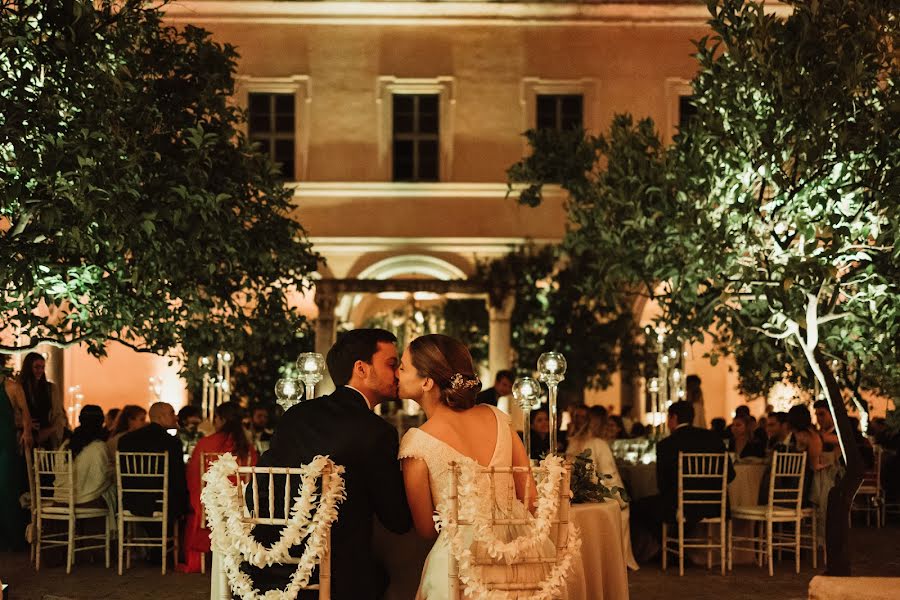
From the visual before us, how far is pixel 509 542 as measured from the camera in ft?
13.4

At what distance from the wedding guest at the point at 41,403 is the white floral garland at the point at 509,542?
7274 millimetres

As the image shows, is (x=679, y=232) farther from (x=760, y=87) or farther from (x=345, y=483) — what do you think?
(x=345, y=483)

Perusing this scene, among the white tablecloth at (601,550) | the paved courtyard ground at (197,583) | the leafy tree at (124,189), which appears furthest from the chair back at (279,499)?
the paved courtyard ground at (197,583)

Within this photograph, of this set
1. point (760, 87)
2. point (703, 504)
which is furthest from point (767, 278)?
point (703, 504)

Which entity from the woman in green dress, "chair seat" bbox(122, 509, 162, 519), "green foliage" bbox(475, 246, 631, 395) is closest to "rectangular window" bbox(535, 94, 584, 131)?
"green foliage" bbox(475, 246, 631, 395)

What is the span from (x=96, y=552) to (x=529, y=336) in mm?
8500

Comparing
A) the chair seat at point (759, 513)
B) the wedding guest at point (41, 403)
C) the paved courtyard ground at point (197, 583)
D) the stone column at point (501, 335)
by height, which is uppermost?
the stone column at point (501, 335)

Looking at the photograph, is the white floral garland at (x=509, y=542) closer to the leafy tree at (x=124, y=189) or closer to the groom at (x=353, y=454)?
the groom at (x=353, y=454)

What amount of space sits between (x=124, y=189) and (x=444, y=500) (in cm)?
441

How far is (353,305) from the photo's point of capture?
64.1 feet

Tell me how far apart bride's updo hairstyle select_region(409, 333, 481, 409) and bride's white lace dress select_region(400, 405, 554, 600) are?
0.52ft

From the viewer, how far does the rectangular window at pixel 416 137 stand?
1831cm

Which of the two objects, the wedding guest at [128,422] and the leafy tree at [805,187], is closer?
the leafy tree at [805,187]

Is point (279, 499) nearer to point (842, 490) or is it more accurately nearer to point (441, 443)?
point (441, 443)
